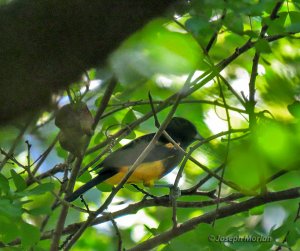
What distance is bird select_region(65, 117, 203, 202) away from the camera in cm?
271

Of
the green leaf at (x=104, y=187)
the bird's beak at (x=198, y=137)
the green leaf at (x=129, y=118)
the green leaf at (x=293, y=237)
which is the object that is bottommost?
the green leaf at (x=293, y=237)

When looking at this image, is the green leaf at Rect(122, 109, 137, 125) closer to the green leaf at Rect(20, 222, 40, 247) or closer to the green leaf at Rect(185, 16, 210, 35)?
the green leaf at Rect(20, 222, 40, 247)

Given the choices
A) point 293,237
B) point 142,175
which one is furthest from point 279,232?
point 142,175

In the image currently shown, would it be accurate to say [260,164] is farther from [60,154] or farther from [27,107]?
[60,154]

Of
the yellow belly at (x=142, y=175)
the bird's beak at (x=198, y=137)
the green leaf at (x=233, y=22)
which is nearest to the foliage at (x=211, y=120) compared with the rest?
the green leaf at (x=233, y=22)

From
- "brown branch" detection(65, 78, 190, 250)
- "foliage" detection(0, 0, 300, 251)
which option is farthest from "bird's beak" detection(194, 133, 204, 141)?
"brown branch" detection(65, 78, 190, 250)

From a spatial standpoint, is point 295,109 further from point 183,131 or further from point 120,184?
point 183,131

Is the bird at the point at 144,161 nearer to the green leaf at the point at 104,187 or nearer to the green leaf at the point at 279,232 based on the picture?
the green leaf at the point at 104,187

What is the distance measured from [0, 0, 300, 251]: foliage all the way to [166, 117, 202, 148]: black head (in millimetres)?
282

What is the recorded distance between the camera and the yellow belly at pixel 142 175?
2.92 meters

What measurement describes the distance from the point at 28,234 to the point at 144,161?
1342 mm

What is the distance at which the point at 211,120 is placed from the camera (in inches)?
94.0

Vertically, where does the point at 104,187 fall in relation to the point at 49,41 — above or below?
above

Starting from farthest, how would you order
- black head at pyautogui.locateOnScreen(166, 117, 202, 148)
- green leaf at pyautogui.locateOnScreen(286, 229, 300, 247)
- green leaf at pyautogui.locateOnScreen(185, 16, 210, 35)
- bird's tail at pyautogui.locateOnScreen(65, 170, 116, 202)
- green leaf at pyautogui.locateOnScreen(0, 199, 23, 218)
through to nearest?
black head at pyautogui.locateOnScreen(166, 117, 202, 148), bird's tail at pyautogui.locateOnScreen(65, 170, 116, 202), green leaf at pyautogui.locateOnScreen(286, 229, 300, 247), green leaf at pyautogui.locateOnScreen(0, 199, 23, 218), green leaf at pyautogui.locateOnScreen(185, 16, 210, 35)
